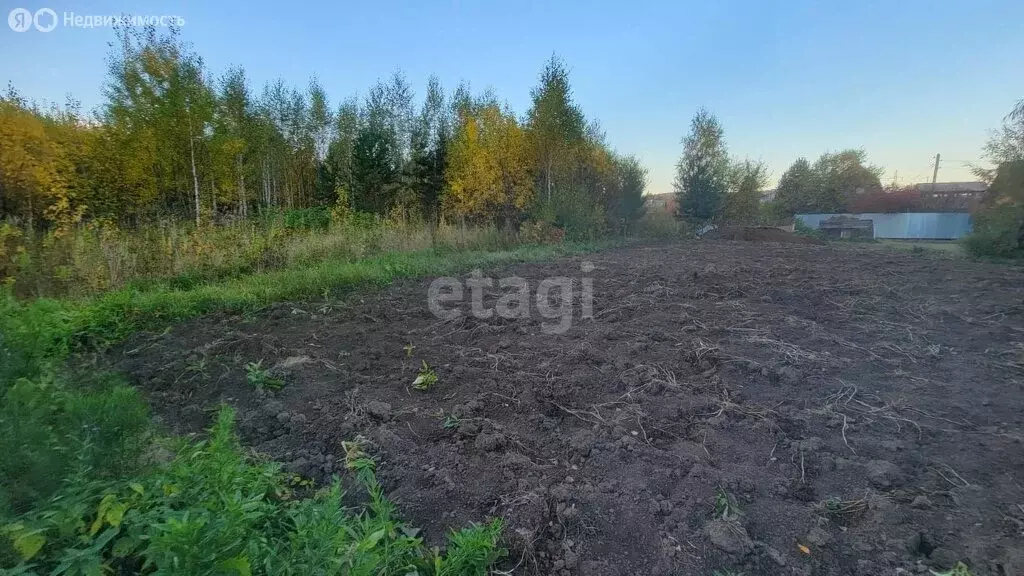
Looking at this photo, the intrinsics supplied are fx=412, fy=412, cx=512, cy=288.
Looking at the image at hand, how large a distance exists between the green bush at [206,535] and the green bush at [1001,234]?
15387 millimetres

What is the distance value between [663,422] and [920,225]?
31.6 metres

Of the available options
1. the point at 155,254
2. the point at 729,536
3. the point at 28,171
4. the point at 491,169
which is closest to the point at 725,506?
the point at 729,536

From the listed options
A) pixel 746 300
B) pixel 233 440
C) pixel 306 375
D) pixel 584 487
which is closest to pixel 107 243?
pixel 306 375

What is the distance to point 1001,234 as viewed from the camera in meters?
10.4

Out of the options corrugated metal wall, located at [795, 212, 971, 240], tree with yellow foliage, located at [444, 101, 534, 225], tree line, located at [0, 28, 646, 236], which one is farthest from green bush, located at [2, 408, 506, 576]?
corrugated metal wall, located at [795, 212, 971, 240]

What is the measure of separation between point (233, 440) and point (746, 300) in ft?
18.0

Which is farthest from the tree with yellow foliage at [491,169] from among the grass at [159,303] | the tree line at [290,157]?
the grass at [159,303]

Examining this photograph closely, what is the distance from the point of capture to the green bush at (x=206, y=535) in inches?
37.2

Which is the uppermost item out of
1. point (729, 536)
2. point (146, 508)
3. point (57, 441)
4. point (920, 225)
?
point (920, 225)

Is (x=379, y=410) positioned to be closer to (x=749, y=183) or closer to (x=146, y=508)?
(x=146, y=508)

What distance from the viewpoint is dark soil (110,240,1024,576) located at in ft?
5.22

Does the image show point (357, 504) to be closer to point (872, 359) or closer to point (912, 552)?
point (912, 552)

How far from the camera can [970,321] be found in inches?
170

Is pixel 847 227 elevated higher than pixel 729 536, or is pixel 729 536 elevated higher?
pixel 847 227
